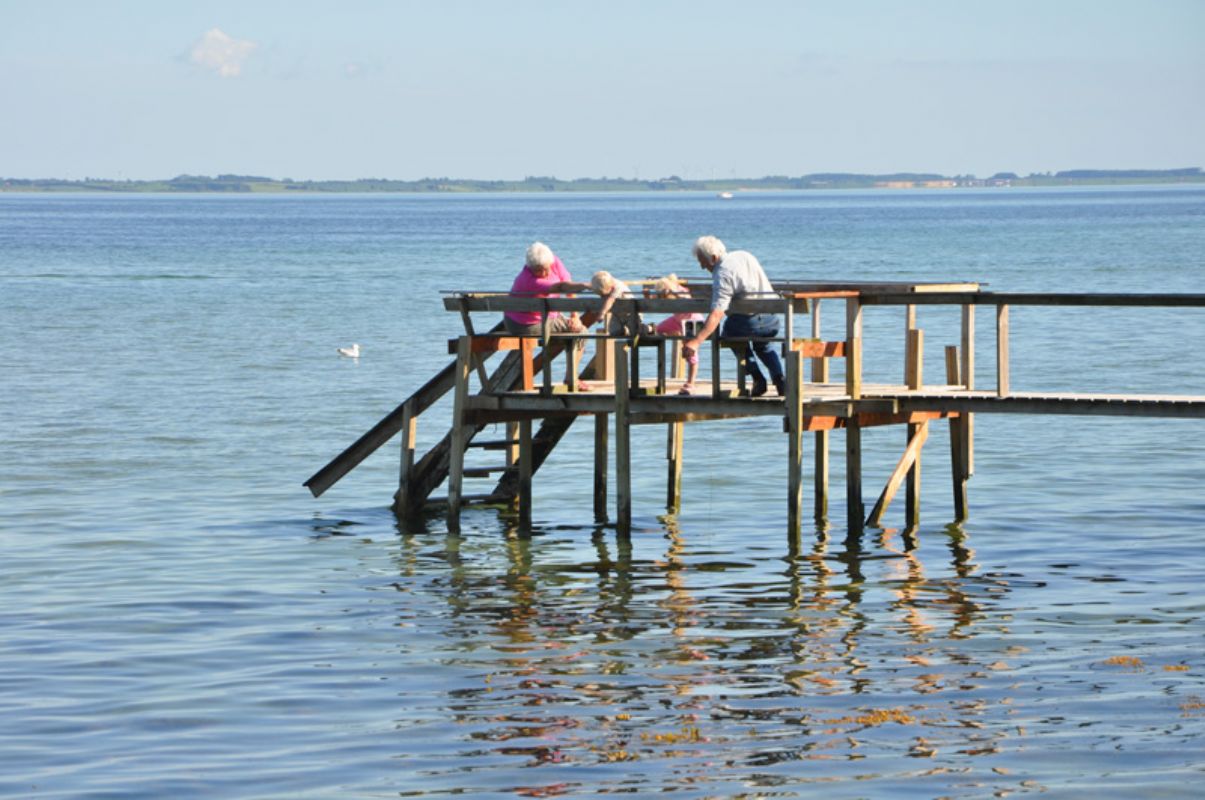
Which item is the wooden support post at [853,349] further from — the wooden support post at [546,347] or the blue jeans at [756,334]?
the wooden support post at [546,347]

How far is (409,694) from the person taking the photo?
12.1 metres

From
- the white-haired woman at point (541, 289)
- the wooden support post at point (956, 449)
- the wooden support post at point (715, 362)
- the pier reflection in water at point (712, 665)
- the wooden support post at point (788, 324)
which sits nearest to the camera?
the pier reflection in water at point (712, 665)

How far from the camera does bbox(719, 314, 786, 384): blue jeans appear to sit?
50.6 feet

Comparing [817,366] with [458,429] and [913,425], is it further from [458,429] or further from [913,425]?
[458,429]

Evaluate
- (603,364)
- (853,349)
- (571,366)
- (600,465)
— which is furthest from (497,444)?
(853,349)

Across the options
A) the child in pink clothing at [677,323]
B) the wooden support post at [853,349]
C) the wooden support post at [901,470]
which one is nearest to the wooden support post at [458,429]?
the child in pink clothing at [677,323]

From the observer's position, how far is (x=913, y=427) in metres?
17.4

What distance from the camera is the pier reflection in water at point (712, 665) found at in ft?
34.3

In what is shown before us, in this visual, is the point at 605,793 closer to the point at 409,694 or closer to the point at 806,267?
the point at 409,694


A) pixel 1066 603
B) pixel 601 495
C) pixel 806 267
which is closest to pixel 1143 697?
pixel 1066 603

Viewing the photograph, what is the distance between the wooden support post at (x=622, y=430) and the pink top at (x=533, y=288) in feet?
2.74

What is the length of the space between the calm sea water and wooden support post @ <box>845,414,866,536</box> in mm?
213

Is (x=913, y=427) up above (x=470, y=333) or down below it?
below

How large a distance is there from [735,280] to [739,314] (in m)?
0.28
